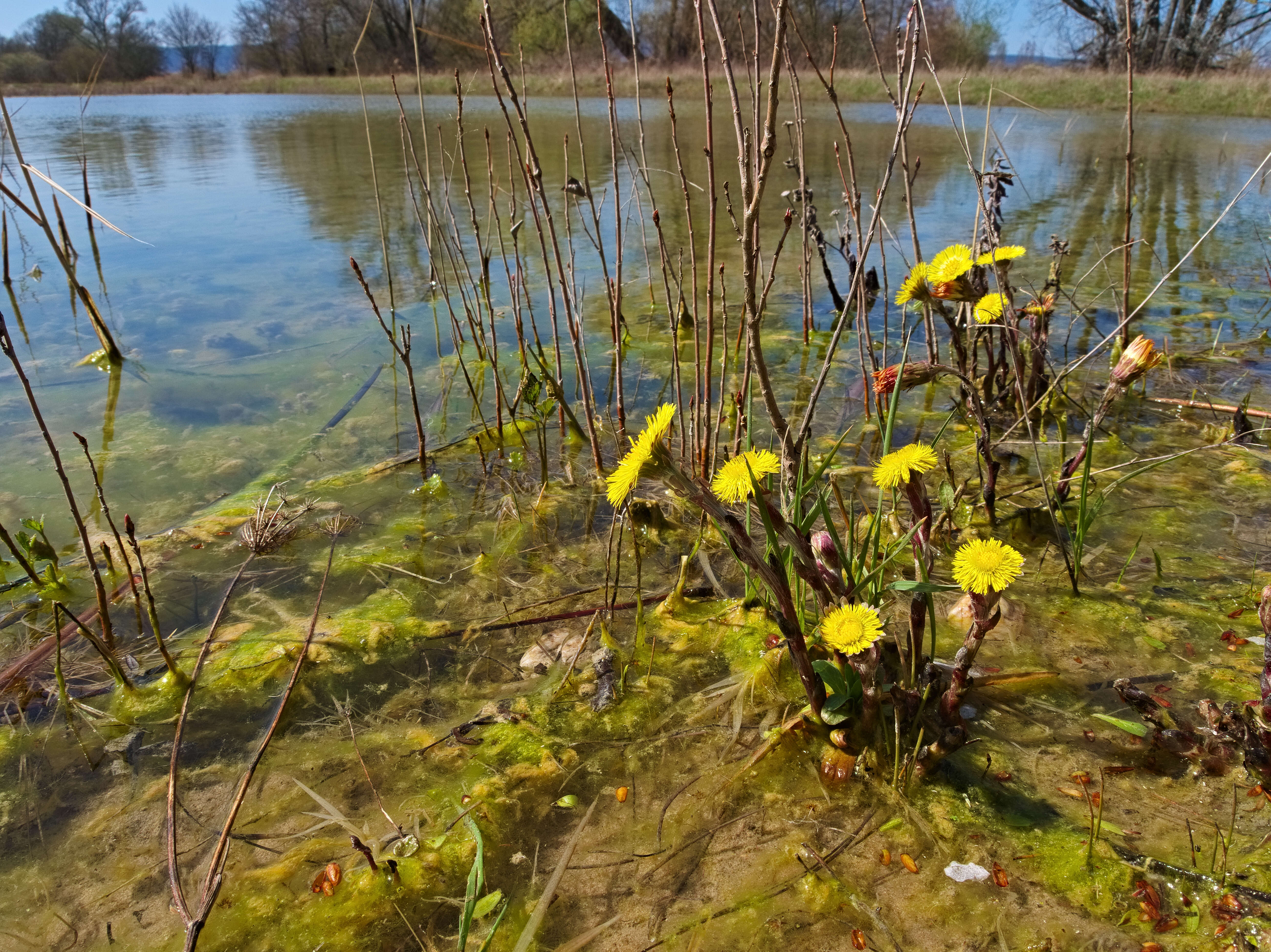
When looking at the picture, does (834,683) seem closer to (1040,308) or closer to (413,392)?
(1040,308)

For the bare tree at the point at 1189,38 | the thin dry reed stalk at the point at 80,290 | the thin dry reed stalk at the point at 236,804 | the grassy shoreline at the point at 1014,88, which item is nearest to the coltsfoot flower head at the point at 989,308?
the thin dry reed stalk at the point at 236,804

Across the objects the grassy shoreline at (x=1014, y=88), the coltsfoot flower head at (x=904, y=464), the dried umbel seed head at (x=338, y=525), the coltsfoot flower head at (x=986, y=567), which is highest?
the grassy shoreline at (x=1014, y=88)

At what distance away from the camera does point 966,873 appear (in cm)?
108

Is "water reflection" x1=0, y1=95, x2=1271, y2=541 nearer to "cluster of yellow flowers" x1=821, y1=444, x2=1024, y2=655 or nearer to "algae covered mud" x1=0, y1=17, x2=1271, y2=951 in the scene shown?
"algae covered mud" x1=0, y1=17, x2=1271, y2=951

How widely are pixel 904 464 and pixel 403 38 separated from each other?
108ft

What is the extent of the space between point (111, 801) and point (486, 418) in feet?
5.83

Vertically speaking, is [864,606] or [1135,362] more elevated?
[1135,362]

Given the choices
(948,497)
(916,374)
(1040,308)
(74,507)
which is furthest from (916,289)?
(74,507)

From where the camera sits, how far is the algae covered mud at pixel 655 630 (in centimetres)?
106

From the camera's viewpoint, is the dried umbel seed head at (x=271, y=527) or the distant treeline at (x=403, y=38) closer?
the dried umbel seed head at (x=271, y=527)

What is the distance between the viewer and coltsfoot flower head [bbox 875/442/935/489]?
1.00 metres

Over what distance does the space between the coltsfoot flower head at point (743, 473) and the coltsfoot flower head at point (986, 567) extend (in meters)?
0.26

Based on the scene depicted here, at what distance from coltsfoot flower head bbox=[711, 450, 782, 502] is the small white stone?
0.59m

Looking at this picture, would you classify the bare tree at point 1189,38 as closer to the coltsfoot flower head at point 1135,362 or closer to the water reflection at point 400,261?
the water reflection at point 400,261
